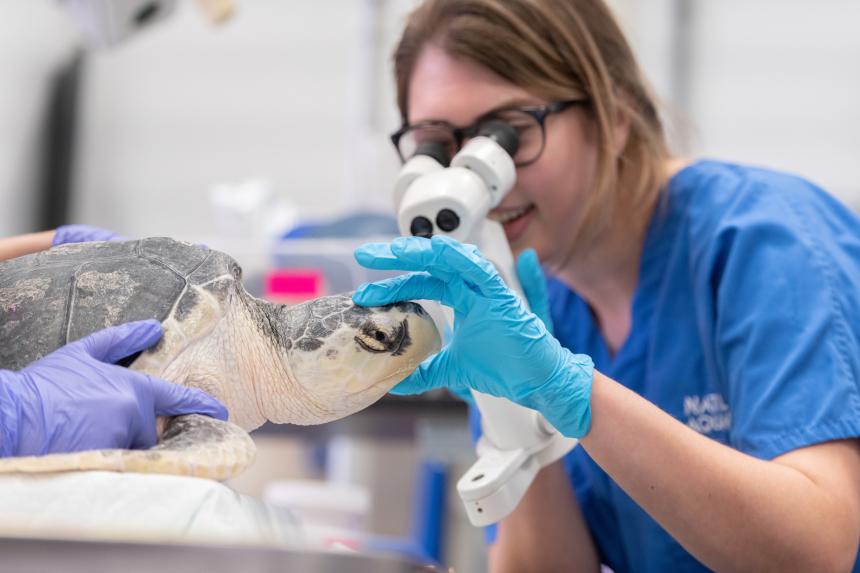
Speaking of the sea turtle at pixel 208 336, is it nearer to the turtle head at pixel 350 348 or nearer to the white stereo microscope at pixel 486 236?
the turtle head at pixel 350 348

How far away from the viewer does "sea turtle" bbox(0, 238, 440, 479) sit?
0.65 m

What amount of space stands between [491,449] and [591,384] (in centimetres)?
21

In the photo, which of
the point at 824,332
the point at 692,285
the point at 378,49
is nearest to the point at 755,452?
the point at 824,332

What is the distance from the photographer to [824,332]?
2.86ft

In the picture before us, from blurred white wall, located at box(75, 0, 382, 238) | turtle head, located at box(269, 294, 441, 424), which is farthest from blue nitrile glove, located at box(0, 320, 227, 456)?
blurred white wall, located at box(75, 0, 382, 238)

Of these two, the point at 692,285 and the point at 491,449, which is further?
the point at 692,285

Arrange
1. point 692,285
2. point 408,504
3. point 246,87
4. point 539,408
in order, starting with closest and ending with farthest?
point 539,408 → point 692,285 → point 408,504 → point 246,87

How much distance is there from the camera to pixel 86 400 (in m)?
0.62

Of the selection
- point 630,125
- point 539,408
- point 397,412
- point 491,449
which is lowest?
point 397,412

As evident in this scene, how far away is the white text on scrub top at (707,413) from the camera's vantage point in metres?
0.99

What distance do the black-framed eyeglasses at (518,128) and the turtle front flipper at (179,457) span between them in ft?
1.74

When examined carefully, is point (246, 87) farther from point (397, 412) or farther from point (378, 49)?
point (397, 412)

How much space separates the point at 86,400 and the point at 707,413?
2.32ft

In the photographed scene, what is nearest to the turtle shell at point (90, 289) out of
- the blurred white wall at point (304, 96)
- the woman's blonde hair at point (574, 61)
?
the woman's blonde hair at point (574, 61)
